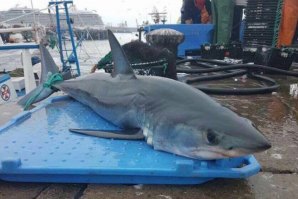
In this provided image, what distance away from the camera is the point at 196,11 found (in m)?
11.5

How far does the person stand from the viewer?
1112cm

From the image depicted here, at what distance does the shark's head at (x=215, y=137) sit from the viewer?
1643 millimetres

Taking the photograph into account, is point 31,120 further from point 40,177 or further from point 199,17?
point 199,17

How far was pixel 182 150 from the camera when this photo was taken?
195 cm

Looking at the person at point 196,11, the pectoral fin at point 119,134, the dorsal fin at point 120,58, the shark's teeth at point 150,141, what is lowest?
the pectoral fin at point 119,134

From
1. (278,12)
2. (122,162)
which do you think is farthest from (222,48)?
(122,162)

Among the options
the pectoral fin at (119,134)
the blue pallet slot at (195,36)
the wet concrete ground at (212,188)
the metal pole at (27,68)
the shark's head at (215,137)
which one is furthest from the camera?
the blue pallet slot at (195,36)

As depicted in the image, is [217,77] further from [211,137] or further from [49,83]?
[211,137]

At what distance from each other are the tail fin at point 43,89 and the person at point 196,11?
8027mm

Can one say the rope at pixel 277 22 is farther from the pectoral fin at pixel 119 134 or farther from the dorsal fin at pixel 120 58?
the pectoral fin at pixel 119 134

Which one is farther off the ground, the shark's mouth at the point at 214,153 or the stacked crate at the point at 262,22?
the stacked crate at the point at 262,22

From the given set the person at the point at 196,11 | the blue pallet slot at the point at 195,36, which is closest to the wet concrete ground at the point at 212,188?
the blue pallet slot at the point at 195,36

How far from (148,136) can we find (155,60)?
2019 millimetres

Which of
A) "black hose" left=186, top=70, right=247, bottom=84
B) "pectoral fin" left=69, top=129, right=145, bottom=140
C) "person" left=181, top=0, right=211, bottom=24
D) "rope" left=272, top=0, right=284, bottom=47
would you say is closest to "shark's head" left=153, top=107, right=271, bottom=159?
"pectoral fin" left=69, top=129, right=145, bottom=140
